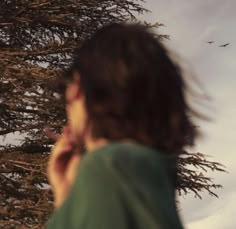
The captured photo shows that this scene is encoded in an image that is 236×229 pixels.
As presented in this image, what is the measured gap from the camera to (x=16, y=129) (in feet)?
40.5

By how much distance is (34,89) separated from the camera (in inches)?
450

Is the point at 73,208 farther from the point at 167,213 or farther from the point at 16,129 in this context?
the point at 16,129

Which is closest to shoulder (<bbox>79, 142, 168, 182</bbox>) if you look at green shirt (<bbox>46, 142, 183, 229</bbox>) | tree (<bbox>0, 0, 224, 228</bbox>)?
green shirt (<bbox>46, 142, 183, 229</bbox>)

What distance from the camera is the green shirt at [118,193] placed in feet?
3.88

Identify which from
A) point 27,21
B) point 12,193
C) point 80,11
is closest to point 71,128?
point 12,193

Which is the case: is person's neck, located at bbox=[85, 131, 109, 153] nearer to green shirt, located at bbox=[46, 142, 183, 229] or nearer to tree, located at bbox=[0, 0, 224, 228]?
green shirt, located at bbox=[46, 142, 183, 229]

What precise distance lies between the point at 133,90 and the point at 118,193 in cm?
22

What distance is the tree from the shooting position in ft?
36.3

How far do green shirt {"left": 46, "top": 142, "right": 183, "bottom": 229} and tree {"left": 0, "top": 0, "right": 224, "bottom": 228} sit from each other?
8.86 metres

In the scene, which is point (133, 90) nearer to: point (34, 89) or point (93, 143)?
point (93, 143)

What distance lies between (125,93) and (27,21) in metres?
11.1

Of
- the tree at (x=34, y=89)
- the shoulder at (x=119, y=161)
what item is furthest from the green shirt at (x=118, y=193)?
the tree at (x=34, y=89)

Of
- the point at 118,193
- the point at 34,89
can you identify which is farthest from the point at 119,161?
the point at 34,89

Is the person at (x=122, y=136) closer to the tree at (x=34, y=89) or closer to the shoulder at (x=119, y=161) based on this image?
the shoulder at (x=119, y=161)
